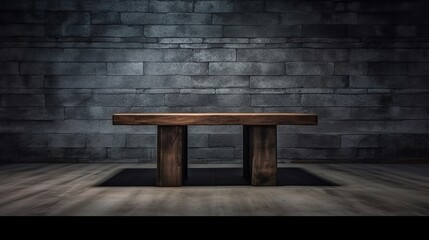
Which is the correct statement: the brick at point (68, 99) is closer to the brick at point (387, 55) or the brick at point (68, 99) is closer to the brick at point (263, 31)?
the brick at point (263, 31)

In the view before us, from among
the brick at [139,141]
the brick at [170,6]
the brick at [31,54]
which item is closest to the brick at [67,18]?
the brick at [31,54]

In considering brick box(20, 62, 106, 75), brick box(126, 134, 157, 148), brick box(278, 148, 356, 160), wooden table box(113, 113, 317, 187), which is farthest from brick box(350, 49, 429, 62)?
brick box(20, 62, 106, 75)

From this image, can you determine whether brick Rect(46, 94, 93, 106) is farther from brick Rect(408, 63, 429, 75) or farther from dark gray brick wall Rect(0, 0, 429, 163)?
brick Rect(408, 63, 429, 75)

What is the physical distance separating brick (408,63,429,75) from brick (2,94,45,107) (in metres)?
4.12

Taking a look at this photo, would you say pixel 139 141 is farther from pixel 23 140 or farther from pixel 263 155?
pixel 263 155

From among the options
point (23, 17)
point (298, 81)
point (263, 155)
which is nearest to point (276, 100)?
point (298, 81)

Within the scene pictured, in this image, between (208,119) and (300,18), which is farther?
(300,18)

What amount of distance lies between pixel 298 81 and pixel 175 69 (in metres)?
1.38

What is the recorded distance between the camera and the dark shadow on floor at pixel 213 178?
3.85m

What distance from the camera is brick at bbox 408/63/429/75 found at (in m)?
5.40

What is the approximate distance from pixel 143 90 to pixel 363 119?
2478 millimetres

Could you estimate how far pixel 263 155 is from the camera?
3689mm
